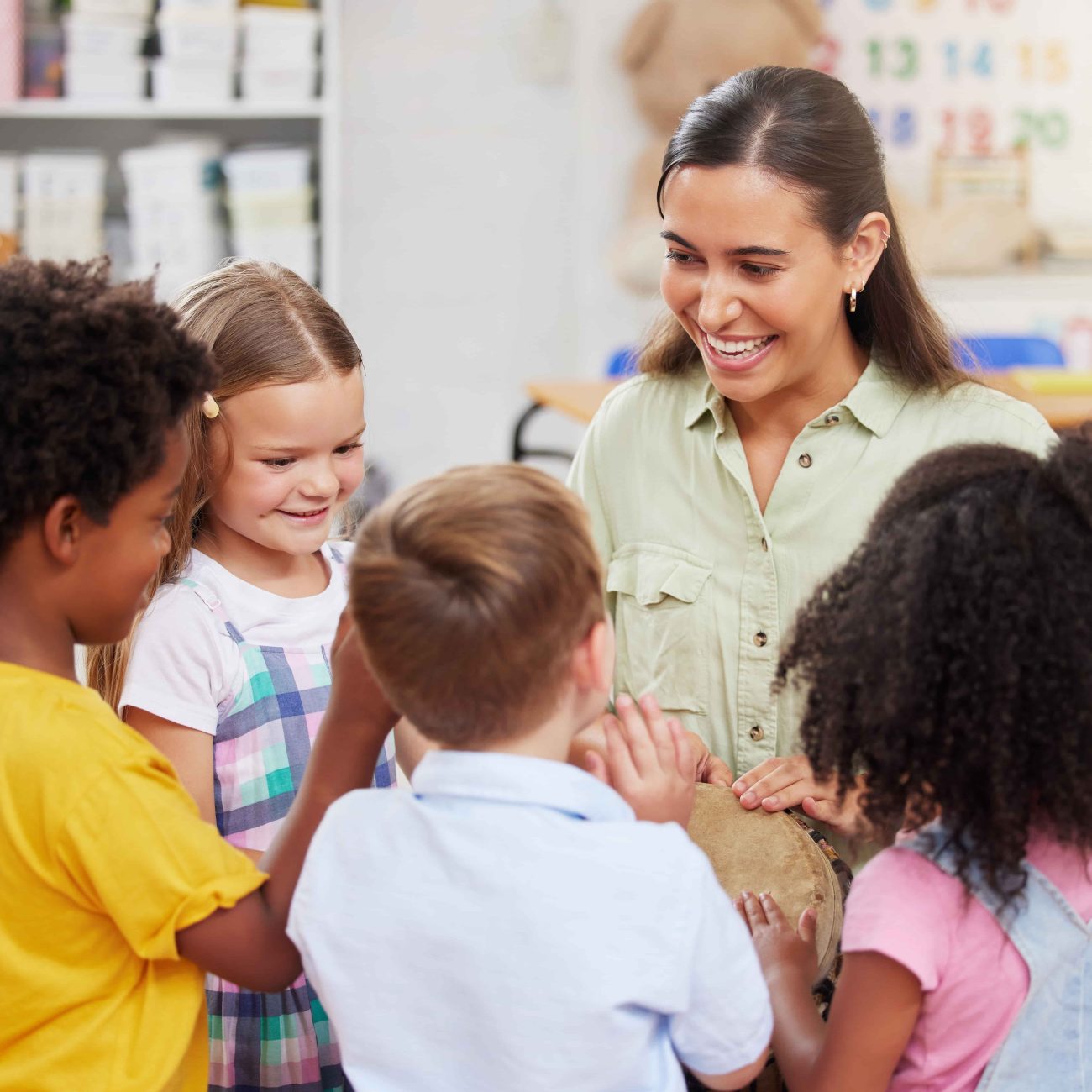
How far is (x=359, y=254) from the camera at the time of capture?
14.9 feet

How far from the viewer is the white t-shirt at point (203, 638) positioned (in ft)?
4.36

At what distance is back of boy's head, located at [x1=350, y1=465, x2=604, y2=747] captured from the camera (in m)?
0.93

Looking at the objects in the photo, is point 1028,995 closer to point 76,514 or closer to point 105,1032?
point 105,1032

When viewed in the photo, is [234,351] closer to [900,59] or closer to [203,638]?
[203,638]

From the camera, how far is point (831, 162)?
1618mm

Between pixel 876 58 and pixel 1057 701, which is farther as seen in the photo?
pixel 876 58

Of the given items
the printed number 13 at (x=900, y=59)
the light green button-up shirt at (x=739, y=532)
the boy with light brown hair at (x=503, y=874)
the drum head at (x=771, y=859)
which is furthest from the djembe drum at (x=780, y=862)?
the printed number 13 at (x=900, y=59)

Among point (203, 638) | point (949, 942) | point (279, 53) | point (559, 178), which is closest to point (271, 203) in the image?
point (279, 53)

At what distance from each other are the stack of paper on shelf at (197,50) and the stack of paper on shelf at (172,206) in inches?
5.9

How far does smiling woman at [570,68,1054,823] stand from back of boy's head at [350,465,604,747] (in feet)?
2.11

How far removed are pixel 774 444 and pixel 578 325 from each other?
9.62 feet

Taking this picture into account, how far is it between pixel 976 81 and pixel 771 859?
3.86m

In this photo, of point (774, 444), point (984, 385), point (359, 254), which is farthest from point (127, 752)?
point (359, 254)

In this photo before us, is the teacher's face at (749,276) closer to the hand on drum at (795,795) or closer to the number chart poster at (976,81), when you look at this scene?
the hand on drum at (795,795)
